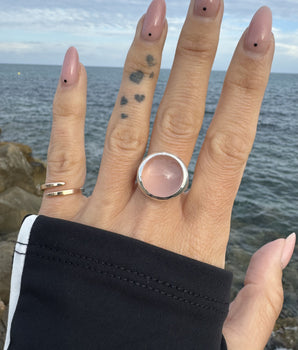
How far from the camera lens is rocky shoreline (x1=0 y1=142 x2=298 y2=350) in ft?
14.2

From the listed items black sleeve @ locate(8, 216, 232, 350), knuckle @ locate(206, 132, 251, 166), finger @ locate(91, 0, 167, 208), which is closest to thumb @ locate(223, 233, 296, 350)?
black sleeve @ locate(8, 216, 232, 350)

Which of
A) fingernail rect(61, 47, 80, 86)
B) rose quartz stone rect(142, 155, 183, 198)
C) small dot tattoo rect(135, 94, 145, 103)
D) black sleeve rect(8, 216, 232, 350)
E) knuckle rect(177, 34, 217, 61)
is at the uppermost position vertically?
knuckle rect(177, 34, 217, 61)

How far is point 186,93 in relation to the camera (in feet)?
6.59

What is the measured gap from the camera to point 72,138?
2.15 metres

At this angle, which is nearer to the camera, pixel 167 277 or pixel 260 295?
pixel 167 277

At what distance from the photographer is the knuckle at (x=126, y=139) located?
203cm

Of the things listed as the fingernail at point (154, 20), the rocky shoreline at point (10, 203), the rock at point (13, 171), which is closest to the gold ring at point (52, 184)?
the fingernail at point (154, 20)

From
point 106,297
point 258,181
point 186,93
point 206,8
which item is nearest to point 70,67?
point 186,93

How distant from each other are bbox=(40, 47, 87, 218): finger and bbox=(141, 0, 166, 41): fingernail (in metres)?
0.50

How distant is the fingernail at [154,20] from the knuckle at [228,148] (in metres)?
0.76

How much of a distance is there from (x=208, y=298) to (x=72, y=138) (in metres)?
1.39

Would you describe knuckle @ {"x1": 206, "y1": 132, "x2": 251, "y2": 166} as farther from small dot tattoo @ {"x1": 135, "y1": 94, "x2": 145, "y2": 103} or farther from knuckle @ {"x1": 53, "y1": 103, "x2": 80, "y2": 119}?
knuckle @ {"x1": 53, "y1": 103, "x2": 80, "y2": 119}

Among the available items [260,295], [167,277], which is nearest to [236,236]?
[260,295]

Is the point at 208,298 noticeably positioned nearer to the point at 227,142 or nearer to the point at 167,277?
the point at 167,277
